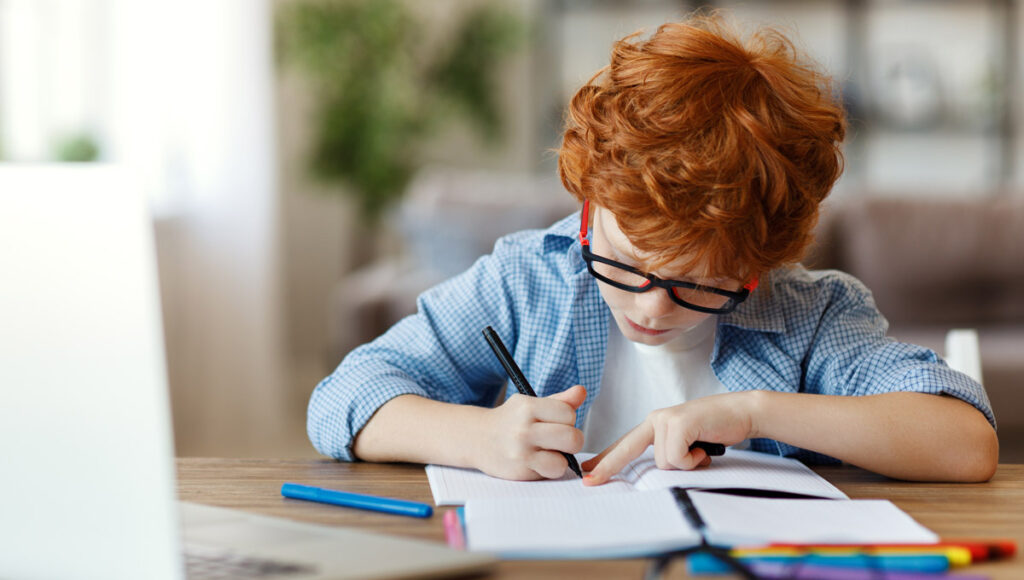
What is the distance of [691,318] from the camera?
3.01ft

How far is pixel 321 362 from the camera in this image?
15.3 feet

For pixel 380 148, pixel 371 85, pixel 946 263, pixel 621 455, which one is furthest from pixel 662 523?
pixel 371 85

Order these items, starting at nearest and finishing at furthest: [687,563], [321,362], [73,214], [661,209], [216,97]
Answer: [73,214] → [687,563] → [661,209] → [216,97] → [321,362]

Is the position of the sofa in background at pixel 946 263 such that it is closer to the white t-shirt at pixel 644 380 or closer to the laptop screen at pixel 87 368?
the white t-shirt at pixel 644 380

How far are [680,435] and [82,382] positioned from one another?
0.49m

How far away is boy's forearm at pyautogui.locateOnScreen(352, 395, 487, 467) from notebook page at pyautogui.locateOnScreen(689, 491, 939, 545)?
21 cm

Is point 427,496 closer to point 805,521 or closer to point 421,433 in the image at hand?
point 421,433

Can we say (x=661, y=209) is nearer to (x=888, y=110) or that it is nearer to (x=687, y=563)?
(x=687, y=563)

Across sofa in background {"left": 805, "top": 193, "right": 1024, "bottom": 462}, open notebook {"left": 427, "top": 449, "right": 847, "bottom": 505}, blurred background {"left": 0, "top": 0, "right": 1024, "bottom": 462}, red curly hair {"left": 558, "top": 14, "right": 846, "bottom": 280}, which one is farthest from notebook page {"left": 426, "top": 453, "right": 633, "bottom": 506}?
sofa in background {"left": 805, "top": 193, "right": 1024, "bottom": 462}

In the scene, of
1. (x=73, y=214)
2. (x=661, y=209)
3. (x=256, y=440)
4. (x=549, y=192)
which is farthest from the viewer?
(x=256, y=440)

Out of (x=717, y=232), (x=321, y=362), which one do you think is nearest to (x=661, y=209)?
(x=717, y=232)

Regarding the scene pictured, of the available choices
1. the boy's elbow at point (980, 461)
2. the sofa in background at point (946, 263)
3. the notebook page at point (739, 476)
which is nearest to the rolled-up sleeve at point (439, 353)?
the notebook page at point (739, 476)

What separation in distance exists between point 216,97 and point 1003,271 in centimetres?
A: 246

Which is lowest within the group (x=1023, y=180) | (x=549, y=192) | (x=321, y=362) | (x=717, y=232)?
(x=321, y=362)
